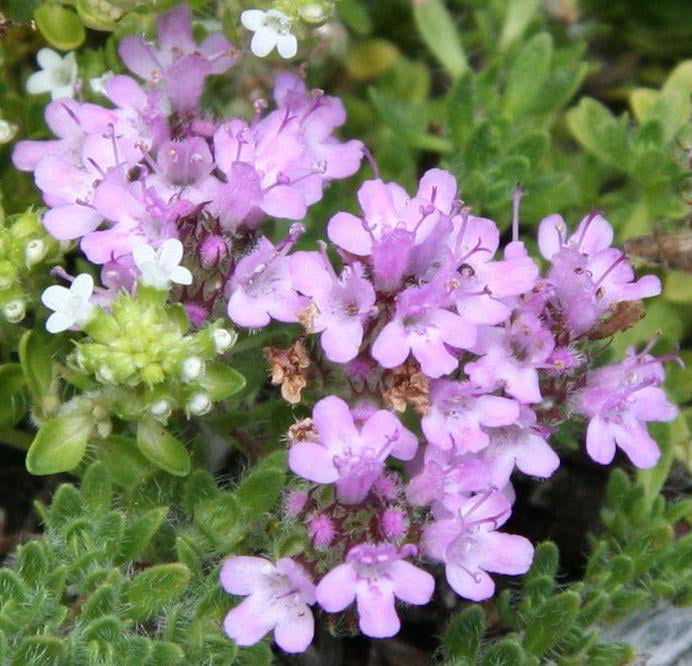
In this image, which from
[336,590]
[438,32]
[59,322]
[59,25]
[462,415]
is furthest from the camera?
[438,32]

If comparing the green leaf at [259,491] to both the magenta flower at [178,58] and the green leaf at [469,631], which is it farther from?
the magenta flower at [178,58]

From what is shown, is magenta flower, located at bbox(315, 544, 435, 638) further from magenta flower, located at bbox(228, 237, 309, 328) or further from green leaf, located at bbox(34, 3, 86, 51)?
green leaf, located at bbox(34, 3, 86, 51)

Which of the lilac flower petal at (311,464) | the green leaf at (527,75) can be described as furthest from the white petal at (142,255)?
the green leaf at (527,75)

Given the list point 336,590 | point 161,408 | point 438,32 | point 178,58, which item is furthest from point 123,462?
point 438,32

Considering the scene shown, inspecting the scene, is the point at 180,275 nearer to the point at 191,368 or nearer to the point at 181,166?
the point at 191,368

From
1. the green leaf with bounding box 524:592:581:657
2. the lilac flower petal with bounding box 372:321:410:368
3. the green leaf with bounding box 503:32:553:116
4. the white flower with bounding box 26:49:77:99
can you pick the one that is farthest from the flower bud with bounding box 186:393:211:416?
the green leaf with bounding box 503:32:553:116

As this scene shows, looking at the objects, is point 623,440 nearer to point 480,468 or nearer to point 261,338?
point 480,468
